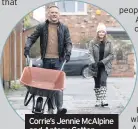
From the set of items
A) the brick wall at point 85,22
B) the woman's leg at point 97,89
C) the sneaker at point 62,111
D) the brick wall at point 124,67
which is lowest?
the sneaker at point 62,111

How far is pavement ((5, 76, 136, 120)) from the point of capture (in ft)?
26.3

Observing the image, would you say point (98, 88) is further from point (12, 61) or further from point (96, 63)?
point (12, 61)

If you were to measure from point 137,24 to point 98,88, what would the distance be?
25.7 inches

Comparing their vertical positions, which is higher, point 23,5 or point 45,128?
point 23,5

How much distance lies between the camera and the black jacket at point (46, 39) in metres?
8.06

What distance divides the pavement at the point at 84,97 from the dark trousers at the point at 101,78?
48mm

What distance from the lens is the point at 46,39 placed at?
8.12m

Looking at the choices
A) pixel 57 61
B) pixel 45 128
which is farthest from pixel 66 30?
pixel 45 128

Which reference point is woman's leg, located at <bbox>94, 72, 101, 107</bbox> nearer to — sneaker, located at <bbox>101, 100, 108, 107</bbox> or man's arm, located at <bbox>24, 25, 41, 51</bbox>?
sneaker, located at <bbox>101, 100, 108, 107</bbox>

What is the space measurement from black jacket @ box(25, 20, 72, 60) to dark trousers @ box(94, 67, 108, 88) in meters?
0.32

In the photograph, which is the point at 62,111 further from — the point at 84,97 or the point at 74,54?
the point at 74,54

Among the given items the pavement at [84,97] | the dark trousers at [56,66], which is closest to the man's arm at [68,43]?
the dark trousers at [56,66]

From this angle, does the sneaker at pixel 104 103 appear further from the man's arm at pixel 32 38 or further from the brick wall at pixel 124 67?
the man's arm at pixel 32 38

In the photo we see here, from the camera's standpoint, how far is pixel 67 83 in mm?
8055
